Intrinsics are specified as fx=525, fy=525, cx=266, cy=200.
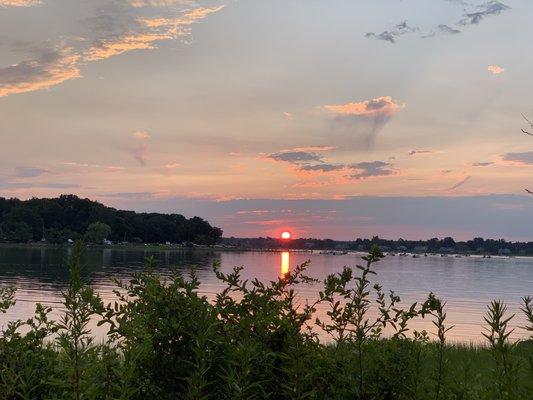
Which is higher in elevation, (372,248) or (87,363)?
(372,248)

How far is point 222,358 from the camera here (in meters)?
3.89

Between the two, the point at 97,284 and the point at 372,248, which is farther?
the point at 97,284

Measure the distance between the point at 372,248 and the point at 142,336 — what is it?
184 cm

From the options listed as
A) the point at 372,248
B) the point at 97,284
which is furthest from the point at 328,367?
the point at 97,284

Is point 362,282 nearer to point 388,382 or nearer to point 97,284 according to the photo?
point 388,382

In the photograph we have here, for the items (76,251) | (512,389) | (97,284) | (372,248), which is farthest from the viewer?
(97,284)

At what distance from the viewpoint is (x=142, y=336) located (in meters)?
3.79

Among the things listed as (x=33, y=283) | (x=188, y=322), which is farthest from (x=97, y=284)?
(x=188, y=322)

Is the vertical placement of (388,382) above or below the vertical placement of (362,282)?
below

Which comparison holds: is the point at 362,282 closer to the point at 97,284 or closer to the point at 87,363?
the point at 87,363

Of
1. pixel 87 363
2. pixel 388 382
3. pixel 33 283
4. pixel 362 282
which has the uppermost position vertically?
pixel 362 282

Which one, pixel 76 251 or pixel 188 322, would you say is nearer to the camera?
pixel 76 251

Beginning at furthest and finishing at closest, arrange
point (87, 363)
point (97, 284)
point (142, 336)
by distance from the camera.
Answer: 1. point (97, 284)
2. point (142, 336)
3. point (87, 363)

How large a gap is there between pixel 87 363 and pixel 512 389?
2709mm
